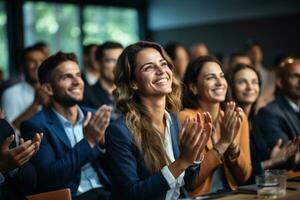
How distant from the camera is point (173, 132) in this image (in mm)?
2814

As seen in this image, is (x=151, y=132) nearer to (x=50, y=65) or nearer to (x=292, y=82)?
(x=50, y=65)

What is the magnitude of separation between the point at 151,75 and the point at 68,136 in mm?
728

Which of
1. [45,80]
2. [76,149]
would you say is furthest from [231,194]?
[45,80]

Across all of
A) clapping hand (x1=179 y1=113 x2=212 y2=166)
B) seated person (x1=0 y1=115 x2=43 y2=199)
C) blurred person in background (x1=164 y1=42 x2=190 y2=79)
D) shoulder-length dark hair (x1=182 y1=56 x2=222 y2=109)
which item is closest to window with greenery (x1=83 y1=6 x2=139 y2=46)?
blurred person in background (x1=164 y1=42 x2=190 y2=79)

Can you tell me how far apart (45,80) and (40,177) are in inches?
25.5

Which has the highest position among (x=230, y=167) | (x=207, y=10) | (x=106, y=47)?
(x=207, y=10)

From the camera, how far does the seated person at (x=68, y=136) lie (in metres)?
2.99

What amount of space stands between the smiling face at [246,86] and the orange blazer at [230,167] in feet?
1.21

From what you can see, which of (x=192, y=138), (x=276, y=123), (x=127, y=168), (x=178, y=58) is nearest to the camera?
(x=192, y=138)

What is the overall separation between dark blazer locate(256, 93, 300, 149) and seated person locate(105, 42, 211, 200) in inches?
38.4

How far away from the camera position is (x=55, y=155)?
10.3 feet

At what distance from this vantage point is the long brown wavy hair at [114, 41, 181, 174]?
2.66 metres

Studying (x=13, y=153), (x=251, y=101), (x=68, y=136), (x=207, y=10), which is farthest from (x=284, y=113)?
(x=207, y=10)

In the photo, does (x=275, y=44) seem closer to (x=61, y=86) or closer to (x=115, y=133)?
(x=61, y=86)
